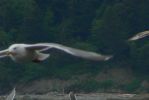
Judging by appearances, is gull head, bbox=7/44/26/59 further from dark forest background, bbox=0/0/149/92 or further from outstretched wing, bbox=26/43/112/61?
dark forest background, bbox=0/0/149/92

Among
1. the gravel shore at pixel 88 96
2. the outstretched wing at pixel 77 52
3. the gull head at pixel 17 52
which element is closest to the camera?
the outstretched wing at pixel 77 52

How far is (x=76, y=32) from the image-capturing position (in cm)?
4416

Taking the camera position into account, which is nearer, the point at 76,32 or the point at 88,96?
the point at 88,96

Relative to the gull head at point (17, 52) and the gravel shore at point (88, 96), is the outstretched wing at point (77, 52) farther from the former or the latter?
the gravel shore at point (88, 96)

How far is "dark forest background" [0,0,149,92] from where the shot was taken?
40.0m

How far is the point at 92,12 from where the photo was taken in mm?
45094

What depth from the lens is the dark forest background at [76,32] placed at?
4000 cm

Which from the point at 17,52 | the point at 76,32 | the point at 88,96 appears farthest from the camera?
the point at 76,32

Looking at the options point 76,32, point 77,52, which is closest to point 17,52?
point 77,52

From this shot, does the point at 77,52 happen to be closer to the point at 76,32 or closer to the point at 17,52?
the point at 17,52

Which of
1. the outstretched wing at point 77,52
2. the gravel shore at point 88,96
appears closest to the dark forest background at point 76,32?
the gravel shore at point 88,96

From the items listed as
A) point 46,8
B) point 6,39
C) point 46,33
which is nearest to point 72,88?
point 6,39

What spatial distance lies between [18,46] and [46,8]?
31815 mm

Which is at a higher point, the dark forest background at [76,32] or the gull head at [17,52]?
the dark forest background at [76,32]
